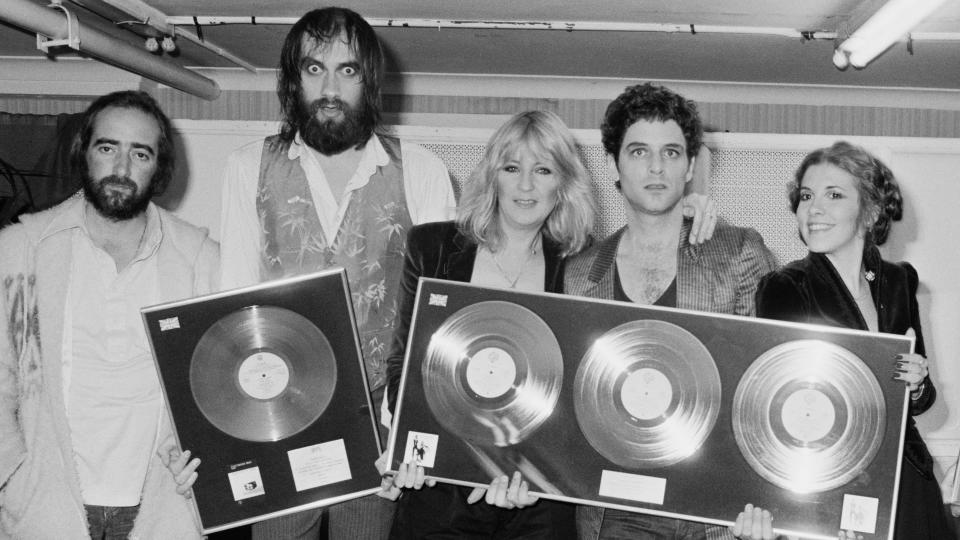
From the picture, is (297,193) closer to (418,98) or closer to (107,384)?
(107,384)

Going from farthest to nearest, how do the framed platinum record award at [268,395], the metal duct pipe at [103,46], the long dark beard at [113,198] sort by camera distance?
the metal duct pipe at [103,46], the long dark beard at [113,198], the framed platinum record award at [268,395]

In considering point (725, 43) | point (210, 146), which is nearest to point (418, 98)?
point (725, 43)

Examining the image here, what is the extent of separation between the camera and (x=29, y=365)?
101 inches

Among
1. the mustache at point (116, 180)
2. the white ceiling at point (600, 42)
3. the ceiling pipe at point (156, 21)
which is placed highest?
the white ceiling at point (600, 42)

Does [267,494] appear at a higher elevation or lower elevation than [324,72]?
lower

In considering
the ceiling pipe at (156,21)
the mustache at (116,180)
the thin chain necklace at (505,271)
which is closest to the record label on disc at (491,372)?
the thin chain necklace at (505,271)

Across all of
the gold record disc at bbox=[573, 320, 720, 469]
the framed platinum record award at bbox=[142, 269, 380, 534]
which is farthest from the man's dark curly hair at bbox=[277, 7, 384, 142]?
the gold record disc at bbox=[573, 320, 720, 469]

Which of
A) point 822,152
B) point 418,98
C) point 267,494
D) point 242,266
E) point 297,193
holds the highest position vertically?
point 418,98

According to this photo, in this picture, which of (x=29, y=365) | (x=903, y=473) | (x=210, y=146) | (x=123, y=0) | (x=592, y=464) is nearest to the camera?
(x=592, y=464)

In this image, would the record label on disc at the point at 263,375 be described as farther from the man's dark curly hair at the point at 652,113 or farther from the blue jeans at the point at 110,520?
the man's dark curly hair at the point at 652,113

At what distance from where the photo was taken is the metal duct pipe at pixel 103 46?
4.65 m

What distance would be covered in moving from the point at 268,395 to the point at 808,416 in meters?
1.38

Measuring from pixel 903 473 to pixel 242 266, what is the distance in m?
2.02

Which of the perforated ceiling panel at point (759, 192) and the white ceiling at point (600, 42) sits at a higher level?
the white ceiling at point (600, 42)
